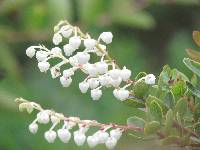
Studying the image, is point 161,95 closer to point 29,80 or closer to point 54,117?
point 54,117

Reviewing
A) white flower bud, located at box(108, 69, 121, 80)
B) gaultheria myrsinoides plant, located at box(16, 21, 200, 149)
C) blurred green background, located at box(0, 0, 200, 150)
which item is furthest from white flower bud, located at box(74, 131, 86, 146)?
blurred green background, located at box(0, 0, 200, 150)

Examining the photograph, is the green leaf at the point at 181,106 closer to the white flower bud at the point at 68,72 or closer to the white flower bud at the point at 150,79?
the white flower bud at the point at 150,79

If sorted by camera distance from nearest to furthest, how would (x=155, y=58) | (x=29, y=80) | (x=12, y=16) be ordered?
(x=12, y=16)
(x=29, y=80)
(x=155, y=58)

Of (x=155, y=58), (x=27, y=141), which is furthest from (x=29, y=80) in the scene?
(x=155, y=58)

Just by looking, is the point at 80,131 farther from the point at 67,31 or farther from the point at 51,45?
the point at 51,45

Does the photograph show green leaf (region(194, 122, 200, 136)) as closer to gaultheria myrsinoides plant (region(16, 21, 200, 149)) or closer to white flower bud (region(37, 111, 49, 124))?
gaultheria myrsinoides plant (region(16, 21, 200, 149))

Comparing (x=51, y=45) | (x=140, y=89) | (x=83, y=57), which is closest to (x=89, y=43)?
(x=83, y=57)
